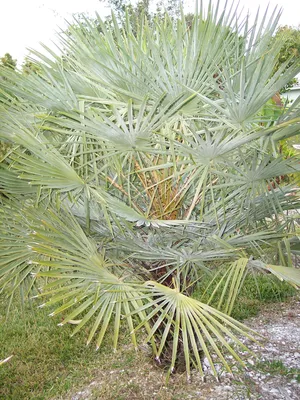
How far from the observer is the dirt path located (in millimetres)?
2539

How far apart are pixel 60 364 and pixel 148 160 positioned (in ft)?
5.94

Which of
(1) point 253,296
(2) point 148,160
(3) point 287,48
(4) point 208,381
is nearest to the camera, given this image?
(2) point 148,160

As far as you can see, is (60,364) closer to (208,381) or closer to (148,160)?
(208,381)

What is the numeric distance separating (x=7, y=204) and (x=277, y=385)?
1917mm

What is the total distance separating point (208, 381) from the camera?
105 inches

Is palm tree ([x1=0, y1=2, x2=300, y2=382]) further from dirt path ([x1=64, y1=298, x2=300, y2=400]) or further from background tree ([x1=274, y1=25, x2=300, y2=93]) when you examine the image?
dirt path ([x1=64, y1=298, x2=300, y2=400])

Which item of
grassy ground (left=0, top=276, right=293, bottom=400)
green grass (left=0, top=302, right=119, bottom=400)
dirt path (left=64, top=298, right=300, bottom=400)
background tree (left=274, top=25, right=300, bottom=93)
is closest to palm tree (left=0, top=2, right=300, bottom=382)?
background tree (left=274, top=25, right=300, bottom=93)

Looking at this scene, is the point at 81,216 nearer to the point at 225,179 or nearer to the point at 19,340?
the point at 225,179

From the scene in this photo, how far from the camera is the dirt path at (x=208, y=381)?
8.33 feet

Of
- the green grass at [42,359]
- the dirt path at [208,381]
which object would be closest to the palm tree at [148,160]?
the dirt path at [208,381]

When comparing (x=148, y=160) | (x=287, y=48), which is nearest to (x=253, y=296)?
(x=148, y=160)

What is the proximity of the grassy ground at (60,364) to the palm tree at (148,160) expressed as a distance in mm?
637

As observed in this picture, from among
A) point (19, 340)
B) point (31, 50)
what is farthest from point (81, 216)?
point (19, 340)

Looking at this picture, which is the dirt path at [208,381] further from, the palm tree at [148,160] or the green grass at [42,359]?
the palm tree at [148,160]
